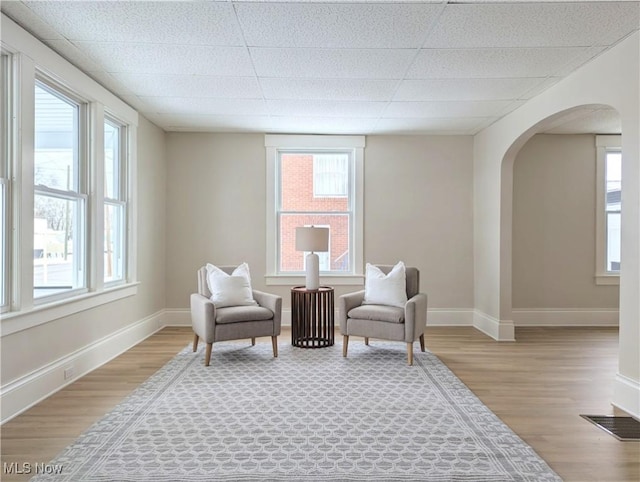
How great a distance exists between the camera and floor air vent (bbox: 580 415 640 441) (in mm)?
2746

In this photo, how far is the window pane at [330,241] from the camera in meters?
6.34

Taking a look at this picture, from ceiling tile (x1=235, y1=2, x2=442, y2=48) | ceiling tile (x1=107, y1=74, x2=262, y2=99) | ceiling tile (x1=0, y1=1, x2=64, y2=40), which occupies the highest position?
ceiling tile (x1=107, y1=74, x2=262, y2=99)

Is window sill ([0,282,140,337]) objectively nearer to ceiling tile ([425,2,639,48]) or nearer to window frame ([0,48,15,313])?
window frame ([0,48,15,313])

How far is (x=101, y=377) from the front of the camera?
386 centimetres

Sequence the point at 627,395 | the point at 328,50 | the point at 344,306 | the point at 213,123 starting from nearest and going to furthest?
the point at 627,395 → the point at 328,50 → the point at 344,306 → the point at 213,123

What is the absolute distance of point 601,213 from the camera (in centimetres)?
629

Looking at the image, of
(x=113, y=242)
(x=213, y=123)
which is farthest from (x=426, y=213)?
(x=113, y=242)

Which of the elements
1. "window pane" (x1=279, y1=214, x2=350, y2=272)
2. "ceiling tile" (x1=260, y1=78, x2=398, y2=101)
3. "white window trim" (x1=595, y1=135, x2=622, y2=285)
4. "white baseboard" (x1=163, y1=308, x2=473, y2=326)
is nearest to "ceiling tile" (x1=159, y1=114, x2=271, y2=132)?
"ceiling tile" (x1=260, y1=78, x2=398, y2=101)

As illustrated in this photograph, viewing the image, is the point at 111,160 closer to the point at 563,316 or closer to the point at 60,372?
the point at 60,372

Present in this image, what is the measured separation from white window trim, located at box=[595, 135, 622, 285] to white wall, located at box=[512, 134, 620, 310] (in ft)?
0.17

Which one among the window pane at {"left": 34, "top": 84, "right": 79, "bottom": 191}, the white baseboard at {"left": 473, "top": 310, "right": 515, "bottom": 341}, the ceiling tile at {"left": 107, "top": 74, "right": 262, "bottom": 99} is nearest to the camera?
the window pane at {"left": 34, "top": 84, "right": 79, "bottom": 191}

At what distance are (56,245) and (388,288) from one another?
305cm

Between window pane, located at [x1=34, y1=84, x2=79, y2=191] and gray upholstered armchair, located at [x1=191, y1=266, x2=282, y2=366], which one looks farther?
gray upholstered armchair, located at [x1=191, y1=266, x2=282, y2=366]

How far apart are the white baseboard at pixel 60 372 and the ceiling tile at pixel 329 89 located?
9.40 ft
